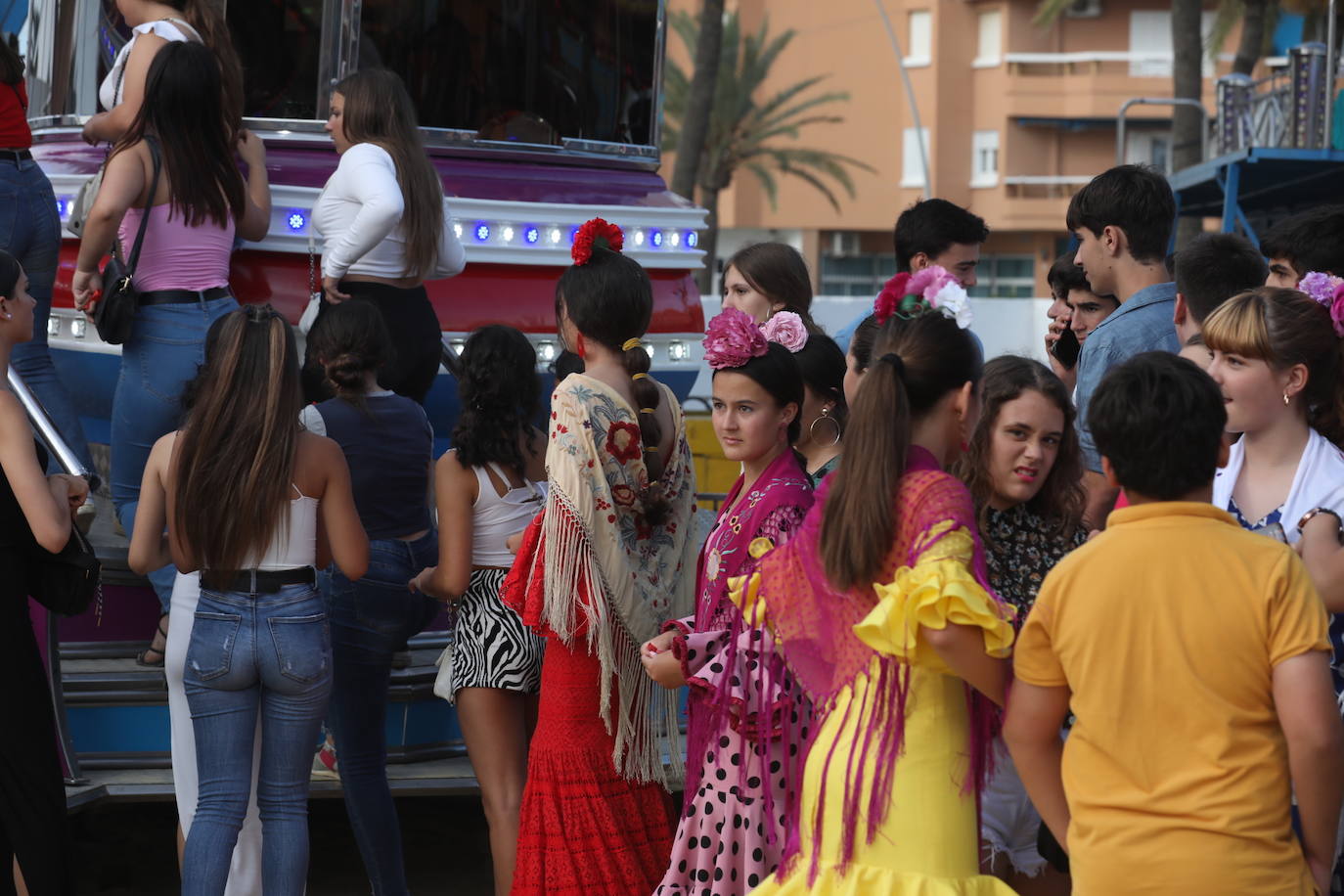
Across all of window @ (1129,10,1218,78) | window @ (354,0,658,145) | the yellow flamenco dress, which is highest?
window @ (1129,10,1218,78)

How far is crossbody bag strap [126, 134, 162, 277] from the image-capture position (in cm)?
531

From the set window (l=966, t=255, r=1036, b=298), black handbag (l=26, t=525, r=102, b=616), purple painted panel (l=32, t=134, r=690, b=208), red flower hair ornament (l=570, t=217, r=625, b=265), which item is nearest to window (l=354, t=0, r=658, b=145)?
purple painted panel (l=32, t=134, r=690, b=208)

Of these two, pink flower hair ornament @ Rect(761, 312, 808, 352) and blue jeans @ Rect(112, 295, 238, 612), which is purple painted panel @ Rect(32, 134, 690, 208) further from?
pink flower hair ornament @ Rect(761, 312, 808, 352)

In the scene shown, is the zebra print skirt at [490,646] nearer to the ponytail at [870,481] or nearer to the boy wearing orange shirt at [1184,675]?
the ponytail at [870,481]

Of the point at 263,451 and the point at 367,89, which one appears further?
the point at 367,89

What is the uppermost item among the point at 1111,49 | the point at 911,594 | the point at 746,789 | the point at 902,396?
the point at 1111,49

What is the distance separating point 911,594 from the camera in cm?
328

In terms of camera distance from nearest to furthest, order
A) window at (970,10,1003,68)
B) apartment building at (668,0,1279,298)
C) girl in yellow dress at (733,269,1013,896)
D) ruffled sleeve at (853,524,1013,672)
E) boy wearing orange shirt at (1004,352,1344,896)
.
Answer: boy wearing orange shirt at (1004,352,1344,896) → ruffled sleeve at (853,524,1013,672) → girl in yellow dress at (733,269,1013,896) → apartment building at (668,0,1279,298) → window at (970,10,1003,68)

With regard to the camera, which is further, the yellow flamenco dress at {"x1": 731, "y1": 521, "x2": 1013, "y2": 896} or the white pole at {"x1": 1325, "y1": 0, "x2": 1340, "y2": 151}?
the white pole at {"x1": 1325, "y1": 0, "x2": 1340, "y2": 151}

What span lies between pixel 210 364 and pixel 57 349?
2.40 metres

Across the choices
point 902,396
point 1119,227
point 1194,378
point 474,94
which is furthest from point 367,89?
point 1194,378

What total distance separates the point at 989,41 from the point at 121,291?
140ft

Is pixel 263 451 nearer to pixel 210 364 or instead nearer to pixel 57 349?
pixel 210 364

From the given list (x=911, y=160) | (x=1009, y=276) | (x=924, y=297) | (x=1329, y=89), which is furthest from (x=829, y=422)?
(x=1009, y=276)
